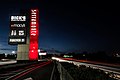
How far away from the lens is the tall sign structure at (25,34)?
50312 mm

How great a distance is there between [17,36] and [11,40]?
2.01 metres

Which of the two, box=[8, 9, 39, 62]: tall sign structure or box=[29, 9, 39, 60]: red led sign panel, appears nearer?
box=[8, 9, 39, 62]: tall sign structure

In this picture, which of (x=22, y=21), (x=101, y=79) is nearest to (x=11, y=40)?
(x=22, y=21)

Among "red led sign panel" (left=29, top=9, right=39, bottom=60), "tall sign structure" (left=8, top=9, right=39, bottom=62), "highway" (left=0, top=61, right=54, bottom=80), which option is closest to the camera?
"highway" (left=0, top=61, right=54, bottom=80)

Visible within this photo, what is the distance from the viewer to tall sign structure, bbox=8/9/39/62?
50312 mm

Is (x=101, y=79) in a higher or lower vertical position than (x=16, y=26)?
lower

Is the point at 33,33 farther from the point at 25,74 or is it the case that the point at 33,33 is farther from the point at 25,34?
the point at 25,74

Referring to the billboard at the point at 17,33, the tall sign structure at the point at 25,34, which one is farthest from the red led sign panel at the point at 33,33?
the billboard at the point at 17,33

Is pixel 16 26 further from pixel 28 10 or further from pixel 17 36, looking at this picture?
pixel 28 10

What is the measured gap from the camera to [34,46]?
66.1 meters

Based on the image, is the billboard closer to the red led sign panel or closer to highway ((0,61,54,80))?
the red led sign panel

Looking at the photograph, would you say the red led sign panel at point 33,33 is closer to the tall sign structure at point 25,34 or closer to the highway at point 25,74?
the tall sign structure at point 25,34

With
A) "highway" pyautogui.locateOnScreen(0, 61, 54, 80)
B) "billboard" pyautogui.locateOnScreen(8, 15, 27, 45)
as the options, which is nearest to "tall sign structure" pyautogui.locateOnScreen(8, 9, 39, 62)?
"billboard" pyautogui.locateOnScreen(8, 15, 27, 45)

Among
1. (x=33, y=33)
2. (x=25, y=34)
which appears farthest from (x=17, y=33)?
(x=33, y=33)
